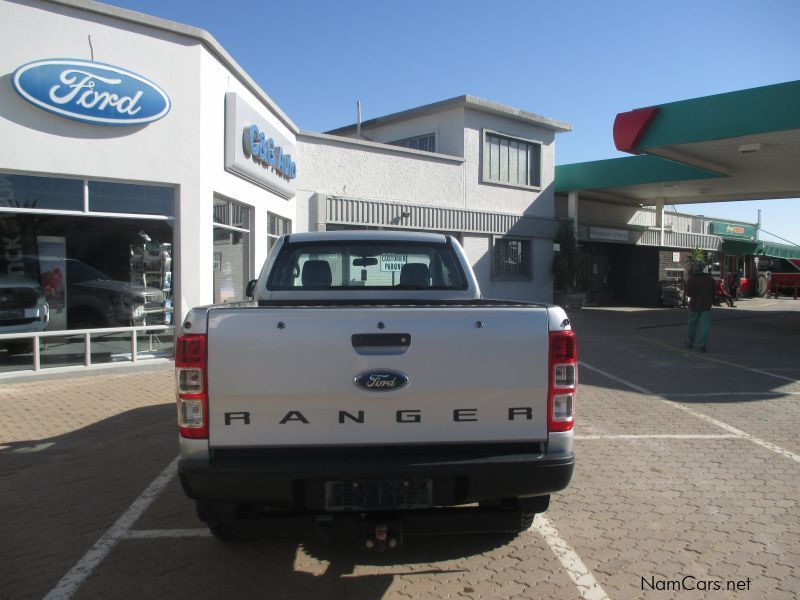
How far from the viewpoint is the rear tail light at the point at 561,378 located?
303 centimetres

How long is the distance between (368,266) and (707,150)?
42.6ft

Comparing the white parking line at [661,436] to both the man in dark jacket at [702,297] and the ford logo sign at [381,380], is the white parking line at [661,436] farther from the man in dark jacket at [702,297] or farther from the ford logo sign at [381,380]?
the man in dark jacket at [702,297]

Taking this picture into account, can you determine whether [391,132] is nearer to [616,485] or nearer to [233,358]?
[616,485]

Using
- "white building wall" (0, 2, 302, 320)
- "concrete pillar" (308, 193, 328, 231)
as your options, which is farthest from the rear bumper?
"concrete pillar" (308, 193, 328, 231)

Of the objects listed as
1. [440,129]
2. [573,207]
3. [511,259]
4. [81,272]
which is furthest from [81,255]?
[573,207]

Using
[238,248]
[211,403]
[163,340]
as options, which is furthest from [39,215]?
[211,403]

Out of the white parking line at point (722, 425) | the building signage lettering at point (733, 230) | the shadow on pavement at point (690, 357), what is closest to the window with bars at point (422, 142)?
the shadow on pavement at point (690, 357)

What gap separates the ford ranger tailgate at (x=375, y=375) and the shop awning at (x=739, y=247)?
3408cm

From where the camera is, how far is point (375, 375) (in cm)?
295

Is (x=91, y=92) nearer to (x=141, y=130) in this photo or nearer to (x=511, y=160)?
(x=141, y=130)

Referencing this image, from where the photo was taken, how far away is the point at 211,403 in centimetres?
292

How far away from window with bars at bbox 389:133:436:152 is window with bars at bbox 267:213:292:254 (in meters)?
6.32

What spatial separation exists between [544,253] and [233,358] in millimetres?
19712

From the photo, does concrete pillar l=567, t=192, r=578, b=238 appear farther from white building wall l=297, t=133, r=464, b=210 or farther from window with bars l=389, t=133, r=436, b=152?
window with bars l=389, t=133, r=436, b=152
